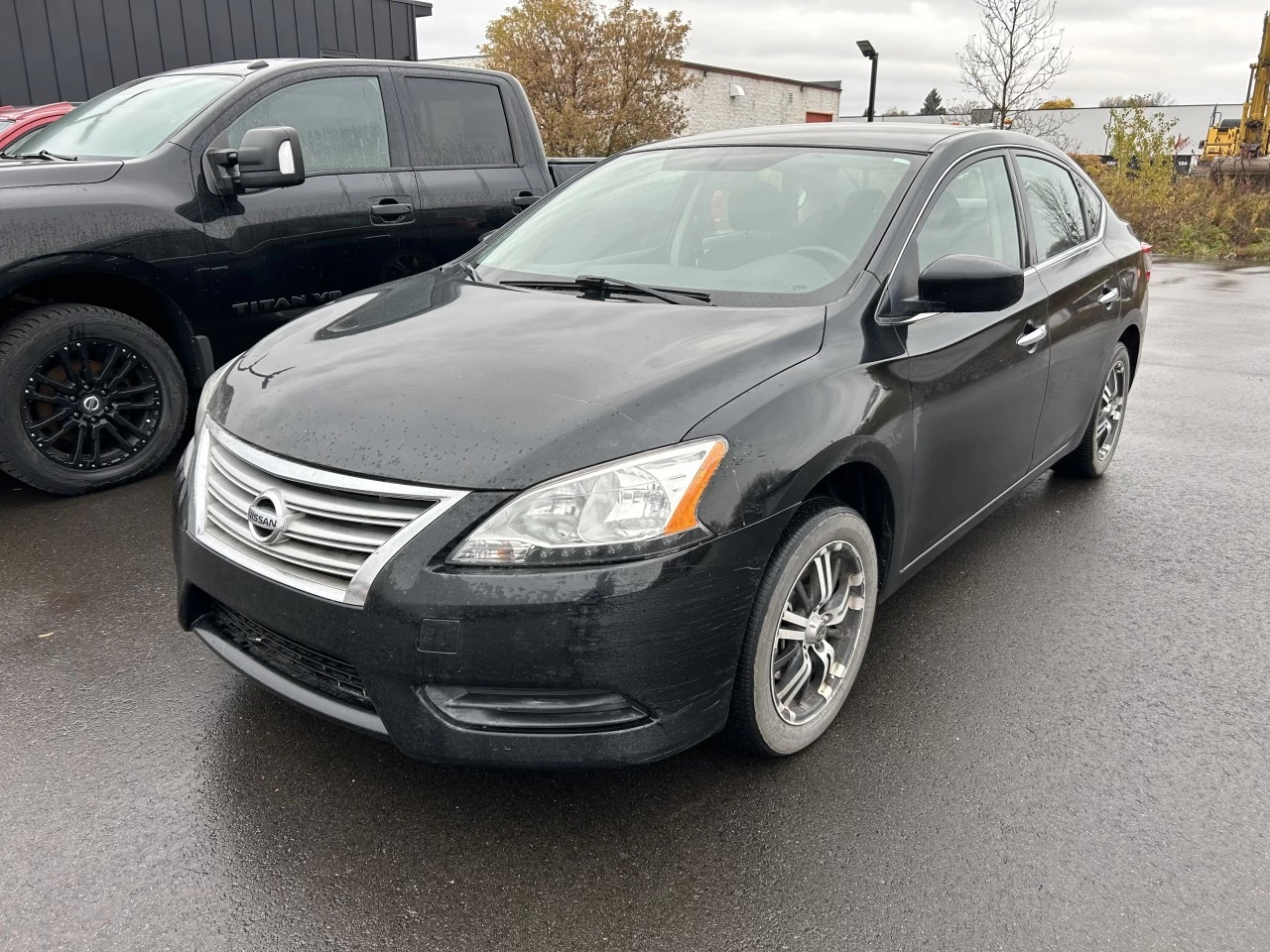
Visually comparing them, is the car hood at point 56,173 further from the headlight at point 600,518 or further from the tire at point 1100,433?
the tire at point 1100,433

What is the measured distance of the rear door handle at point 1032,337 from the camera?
3477 millimetres

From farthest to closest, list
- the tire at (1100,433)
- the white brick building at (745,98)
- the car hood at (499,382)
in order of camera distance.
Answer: the white brick building at (745,98) → the tire at (1100,433) → the car hood at (499,382)

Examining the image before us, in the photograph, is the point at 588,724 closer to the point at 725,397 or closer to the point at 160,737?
the point at 725,397

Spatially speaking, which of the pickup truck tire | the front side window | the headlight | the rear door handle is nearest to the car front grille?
the headlight

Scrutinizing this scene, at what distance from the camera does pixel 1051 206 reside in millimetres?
4125

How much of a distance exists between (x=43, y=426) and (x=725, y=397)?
3.51 m

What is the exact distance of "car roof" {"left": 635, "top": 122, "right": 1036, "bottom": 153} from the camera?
11.3 ft

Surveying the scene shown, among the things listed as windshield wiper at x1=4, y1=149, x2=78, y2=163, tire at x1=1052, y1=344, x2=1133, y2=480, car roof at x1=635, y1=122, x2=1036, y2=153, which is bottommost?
tire at x1=1052, y1=344, x2=1133, y2=480

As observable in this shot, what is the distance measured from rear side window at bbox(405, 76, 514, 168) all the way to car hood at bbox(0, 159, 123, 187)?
5.62 ft

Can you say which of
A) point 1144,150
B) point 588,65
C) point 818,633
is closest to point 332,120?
point 818,633

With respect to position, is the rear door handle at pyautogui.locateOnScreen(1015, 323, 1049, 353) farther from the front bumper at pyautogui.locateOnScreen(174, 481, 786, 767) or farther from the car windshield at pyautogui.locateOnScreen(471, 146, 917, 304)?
the front bumper at pyautogui.locateOnScreen(174, 481, 786, 767)

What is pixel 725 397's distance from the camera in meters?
2.32

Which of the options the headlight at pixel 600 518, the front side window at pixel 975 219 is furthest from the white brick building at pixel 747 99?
the headlight at pixel 600 518

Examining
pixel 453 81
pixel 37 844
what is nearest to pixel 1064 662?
pixel 37 844
